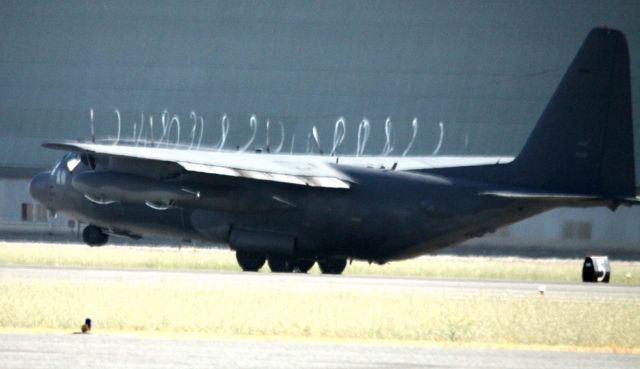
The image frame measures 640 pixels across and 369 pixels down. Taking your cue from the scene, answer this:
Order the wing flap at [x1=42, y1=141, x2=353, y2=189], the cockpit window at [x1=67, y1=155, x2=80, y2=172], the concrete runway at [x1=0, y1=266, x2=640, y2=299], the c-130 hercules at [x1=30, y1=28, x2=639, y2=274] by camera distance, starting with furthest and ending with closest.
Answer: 1. the cockpit window at [x1=67, y1=155, x2=80, y2=172]
2. the wing flap at [x1=42, y1=141, x2=353, y2=189]
3. the c-130 hercules at [x1=30, y1=28, x2=639, y2=274]
4. the concrete runway at [x1=0, y1=266, x2=640, y2=299]

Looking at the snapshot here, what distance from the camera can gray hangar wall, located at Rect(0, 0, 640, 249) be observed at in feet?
262

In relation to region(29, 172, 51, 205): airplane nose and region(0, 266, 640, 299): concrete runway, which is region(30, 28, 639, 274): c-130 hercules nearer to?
region(0, 266, 640, 299): concrete runway

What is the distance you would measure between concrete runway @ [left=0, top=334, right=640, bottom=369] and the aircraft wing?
1975 cm

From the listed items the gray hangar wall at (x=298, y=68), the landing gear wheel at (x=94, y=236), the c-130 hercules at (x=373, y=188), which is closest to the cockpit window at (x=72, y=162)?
the landing gear wheel at (x=94, y=236)

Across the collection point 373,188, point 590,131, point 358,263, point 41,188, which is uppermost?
point 590,131

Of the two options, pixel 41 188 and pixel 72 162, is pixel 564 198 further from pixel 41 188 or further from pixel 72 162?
pixel 41 188

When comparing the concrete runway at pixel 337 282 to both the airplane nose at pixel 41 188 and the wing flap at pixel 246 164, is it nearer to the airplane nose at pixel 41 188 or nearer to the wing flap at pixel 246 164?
the wing flap at pixel 246 164

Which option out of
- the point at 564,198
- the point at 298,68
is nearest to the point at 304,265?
the point at 564,198

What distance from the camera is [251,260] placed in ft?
167

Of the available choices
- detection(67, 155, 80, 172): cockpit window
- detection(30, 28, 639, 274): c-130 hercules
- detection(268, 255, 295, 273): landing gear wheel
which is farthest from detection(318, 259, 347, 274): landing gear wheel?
detection(67, 155, 80, 172): cockpit window

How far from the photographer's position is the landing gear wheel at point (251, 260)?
50906mm

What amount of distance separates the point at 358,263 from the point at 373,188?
1179 cm

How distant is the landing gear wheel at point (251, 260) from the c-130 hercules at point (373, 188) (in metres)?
0.05

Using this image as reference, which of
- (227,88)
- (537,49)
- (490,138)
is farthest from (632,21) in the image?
(227,88)
